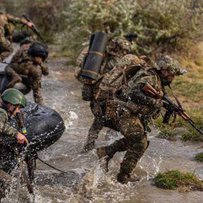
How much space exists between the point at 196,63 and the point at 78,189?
887cm

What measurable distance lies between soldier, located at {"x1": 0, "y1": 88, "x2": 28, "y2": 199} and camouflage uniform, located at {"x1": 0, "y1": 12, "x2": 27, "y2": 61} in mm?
5686

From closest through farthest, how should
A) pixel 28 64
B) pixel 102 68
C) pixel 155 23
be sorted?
1. pixel 102 68
2. pixel 28 64
3. pixel 155 23

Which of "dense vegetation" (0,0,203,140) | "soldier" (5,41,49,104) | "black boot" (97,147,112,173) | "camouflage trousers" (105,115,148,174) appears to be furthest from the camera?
"dense vegetation" (0,0,203,140)

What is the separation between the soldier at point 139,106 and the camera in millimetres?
6598

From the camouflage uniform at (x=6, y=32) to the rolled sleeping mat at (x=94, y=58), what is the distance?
3963 mm

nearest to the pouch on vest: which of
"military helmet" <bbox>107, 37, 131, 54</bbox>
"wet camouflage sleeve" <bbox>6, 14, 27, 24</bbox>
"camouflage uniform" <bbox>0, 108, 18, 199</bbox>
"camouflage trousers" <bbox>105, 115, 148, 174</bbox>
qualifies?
"military helmet" <bbox>107, 37, 131, 54</bbox>

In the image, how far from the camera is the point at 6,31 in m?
12.2

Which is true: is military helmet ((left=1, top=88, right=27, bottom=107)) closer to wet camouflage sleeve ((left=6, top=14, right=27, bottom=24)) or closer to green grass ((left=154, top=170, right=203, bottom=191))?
green grass ((left=154, top=170, right=203, bottom=191))

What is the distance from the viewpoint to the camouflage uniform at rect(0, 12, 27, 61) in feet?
38.8

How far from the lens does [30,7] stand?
22391 mm

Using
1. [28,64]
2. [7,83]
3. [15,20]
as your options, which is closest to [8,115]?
[28,64]

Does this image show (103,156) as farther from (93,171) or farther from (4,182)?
(4,182)

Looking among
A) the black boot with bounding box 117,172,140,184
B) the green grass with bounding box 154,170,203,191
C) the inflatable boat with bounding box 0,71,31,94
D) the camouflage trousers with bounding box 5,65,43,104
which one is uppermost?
the green grass with bounding box 154,170,203,191

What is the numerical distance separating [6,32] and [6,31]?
24mm
